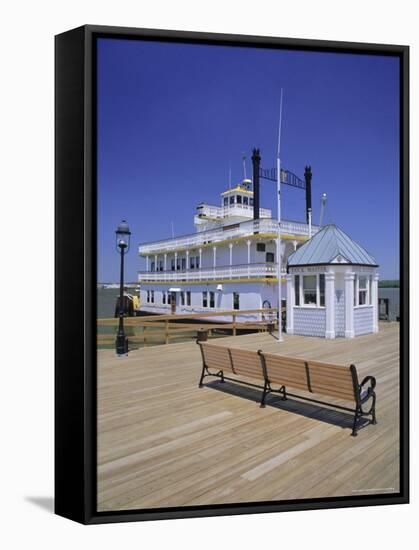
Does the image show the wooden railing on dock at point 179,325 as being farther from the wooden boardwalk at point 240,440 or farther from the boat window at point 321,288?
the boat window at point 321,288

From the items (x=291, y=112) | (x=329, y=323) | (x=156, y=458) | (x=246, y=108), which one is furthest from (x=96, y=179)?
(x=329, y=323)

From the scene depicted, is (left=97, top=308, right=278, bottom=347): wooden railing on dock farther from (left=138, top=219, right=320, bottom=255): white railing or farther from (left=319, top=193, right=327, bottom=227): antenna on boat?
(left=319, top=193, right=327, bottom=227): antenna on boat

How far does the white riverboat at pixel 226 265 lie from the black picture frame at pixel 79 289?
87cm

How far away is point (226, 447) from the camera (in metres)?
3.23

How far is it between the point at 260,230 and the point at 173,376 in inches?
79.9

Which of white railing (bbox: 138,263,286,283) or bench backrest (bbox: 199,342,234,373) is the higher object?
white railing (bbox: 138,263,286,283)

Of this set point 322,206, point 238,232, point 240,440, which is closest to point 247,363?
point 240,440

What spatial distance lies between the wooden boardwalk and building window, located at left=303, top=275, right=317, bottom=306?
0.43 m

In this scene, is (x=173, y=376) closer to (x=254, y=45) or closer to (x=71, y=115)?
(x=71, y=115)

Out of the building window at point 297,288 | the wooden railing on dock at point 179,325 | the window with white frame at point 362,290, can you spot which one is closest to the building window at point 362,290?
the window with white frame at point 362,290

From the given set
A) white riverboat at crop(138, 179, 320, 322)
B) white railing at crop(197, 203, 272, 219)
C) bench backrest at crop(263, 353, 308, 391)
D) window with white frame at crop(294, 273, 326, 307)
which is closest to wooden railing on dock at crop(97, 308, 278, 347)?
white riverboat at crop(138, 179, 320, 322)

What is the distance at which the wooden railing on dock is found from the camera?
4184mm

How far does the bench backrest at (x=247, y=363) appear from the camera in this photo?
401cm

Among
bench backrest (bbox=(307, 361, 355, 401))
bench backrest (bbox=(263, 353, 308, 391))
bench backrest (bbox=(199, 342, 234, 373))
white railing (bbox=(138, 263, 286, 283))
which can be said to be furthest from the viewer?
bench backrest (bbox=(199, 342, 234, 373))
